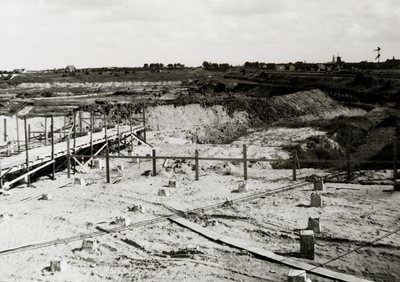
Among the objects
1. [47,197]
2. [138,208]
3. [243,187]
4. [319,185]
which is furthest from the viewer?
[47,197]

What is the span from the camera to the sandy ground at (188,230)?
1044 cm

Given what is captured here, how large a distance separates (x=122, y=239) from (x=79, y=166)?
11.4m

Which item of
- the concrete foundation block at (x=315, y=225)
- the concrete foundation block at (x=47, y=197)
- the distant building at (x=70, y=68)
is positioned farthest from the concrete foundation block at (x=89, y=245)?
the distant building at (x=70, y=68)

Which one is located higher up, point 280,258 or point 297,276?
point 297,276

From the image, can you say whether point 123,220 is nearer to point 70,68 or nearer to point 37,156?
point 37,156

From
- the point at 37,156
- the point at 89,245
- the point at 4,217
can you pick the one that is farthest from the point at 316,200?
the point at 37,156

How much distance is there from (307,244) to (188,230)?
12.6 ft

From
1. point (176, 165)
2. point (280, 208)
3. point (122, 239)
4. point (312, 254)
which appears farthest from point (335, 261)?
point (176, 165)

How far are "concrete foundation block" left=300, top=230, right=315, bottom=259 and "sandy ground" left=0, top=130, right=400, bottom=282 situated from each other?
265mm

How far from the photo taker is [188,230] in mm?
13055

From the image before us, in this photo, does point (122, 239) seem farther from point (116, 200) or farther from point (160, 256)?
point (116, 200)

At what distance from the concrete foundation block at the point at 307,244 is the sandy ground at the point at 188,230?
10.5 inches

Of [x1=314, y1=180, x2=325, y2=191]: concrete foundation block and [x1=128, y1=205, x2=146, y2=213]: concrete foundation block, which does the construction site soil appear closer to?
[x1=128, y1=205, x2=146, y2=213]: concrete foundation block

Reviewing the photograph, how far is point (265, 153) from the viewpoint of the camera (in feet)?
82.4
